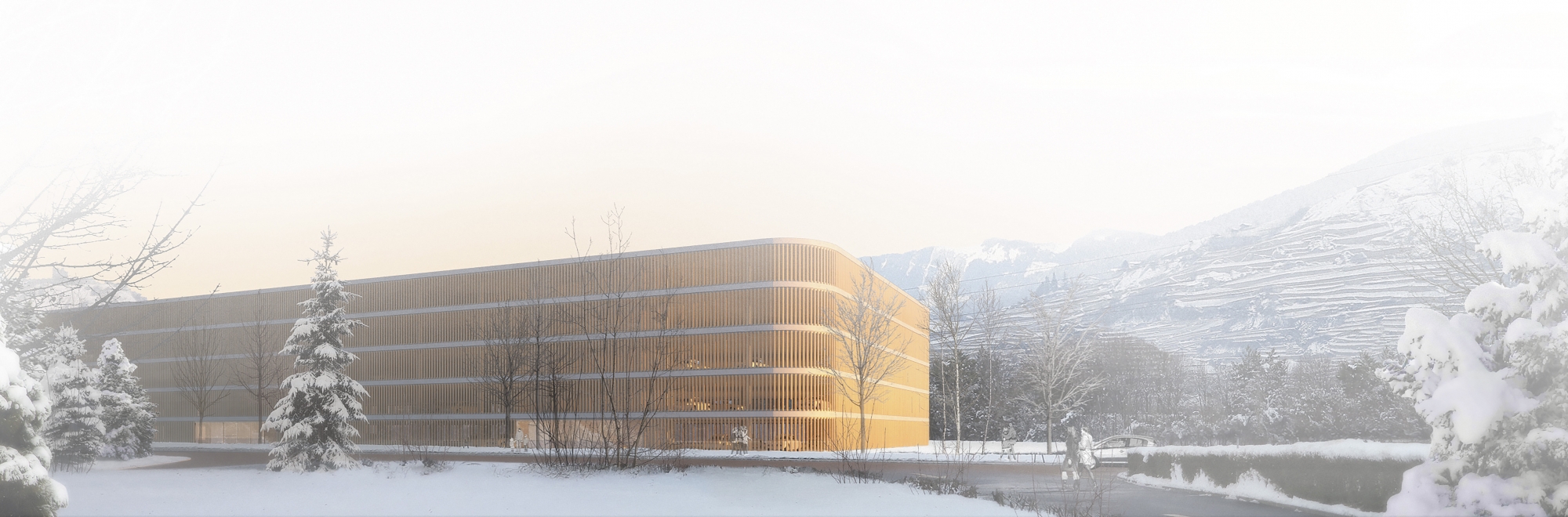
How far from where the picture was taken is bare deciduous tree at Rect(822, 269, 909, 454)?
145ft

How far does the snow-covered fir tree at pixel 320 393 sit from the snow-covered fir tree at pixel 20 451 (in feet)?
63.2

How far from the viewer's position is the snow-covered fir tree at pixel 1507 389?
41.7ft

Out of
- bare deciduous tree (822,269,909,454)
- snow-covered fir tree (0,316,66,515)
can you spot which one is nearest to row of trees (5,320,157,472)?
snow-covered fir tree (0,316,66,515)

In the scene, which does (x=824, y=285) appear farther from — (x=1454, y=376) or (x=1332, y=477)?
(x=1454, y=376)

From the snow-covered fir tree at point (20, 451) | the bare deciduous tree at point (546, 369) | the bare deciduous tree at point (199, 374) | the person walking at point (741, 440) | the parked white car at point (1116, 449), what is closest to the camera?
the snow-covered fir tree at point (20, 451)

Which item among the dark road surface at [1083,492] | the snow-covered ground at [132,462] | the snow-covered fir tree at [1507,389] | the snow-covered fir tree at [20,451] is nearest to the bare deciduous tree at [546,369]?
the dark road surface at [1083,492]

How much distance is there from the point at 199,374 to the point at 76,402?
117 feet

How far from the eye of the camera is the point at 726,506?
18.5 meters

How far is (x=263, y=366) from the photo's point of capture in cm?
6431

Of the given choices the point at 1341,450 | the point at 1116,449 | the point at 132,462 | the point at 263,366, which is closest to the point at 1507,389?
the point at 1341,450

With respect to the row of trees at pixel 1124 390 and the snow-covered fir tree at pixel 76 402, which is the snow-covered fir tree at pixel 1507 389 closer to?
the row of trees at pixel 1124 390

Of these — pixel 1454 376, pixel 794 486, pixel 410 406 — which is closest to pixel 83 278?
pixel 794 486

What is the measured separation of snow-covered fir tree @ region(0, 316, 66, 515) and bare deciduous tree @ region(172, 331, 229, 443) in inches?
2357

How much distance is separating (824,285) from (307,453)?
30449 millimetres
